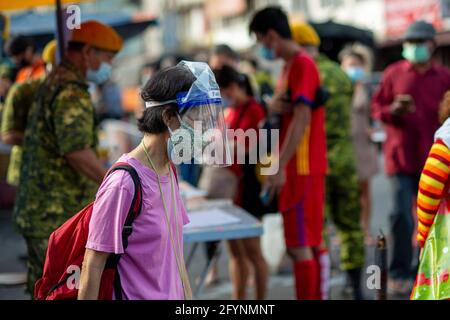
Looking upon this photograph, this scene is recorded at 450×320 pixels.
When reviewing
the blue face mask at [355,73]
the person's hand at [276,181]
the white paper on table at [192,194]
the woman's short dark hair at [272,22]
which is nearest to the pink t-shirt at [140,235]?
the person's hand at [276,181]

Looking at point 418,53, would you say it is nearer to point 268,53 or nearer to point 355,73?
point 268,53

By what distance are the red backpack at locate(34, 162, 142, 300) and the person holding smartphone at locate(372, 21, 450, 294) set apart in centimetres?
347

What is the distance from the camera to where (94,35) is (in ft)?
13.3

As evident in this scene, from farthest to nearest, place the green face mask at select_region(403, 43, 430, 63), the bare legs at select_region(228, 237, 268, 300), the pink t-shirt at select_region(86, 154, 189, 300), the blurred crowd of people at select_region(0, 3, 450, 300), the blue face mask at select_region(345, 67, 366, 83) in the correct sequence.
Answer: the blue face mask at select_region(345, 67, 366, 83) → the green face mask at select_region(403, 43, 430, 63) → the bare legs at select_region(228, 237, 268, 300) → the blurred crowd of people at select_region(0, 3, 450, 300) → the pink t-shirt at select_region(86, 154, 189, 300)

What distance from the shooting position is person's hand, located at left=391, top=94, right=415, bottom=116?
5.55m

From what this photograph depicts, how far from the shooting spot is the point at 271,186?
466 centimetres

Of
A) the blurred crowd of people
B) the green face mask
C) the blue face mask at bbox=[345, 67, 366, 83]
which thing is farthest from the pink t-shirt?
the blue face mask at bbox=[345, 67, 366, 83]

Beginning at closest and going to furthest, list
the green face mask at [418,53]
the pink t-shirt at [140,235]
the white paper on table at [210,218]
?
the pink t-shirt at [140,235]
the white paper on table at [210,218]
the green face mask at [418,53]

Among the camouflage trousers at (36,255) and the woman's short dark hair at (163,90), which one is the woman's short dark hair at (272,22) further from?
the woman's short dark hair at (163,90)

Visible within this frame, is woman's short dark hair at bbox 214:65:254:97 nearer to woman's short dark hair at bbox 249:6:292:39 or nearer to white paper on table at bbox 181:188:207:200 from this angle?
woman's short dark hair at bbox 249:6:292:39

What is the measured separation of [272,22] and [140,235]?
94.1 inches

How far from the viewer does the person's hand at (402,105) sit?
5547 mm

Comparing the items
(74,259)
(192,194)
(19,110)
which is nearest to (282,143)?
(192,194)
